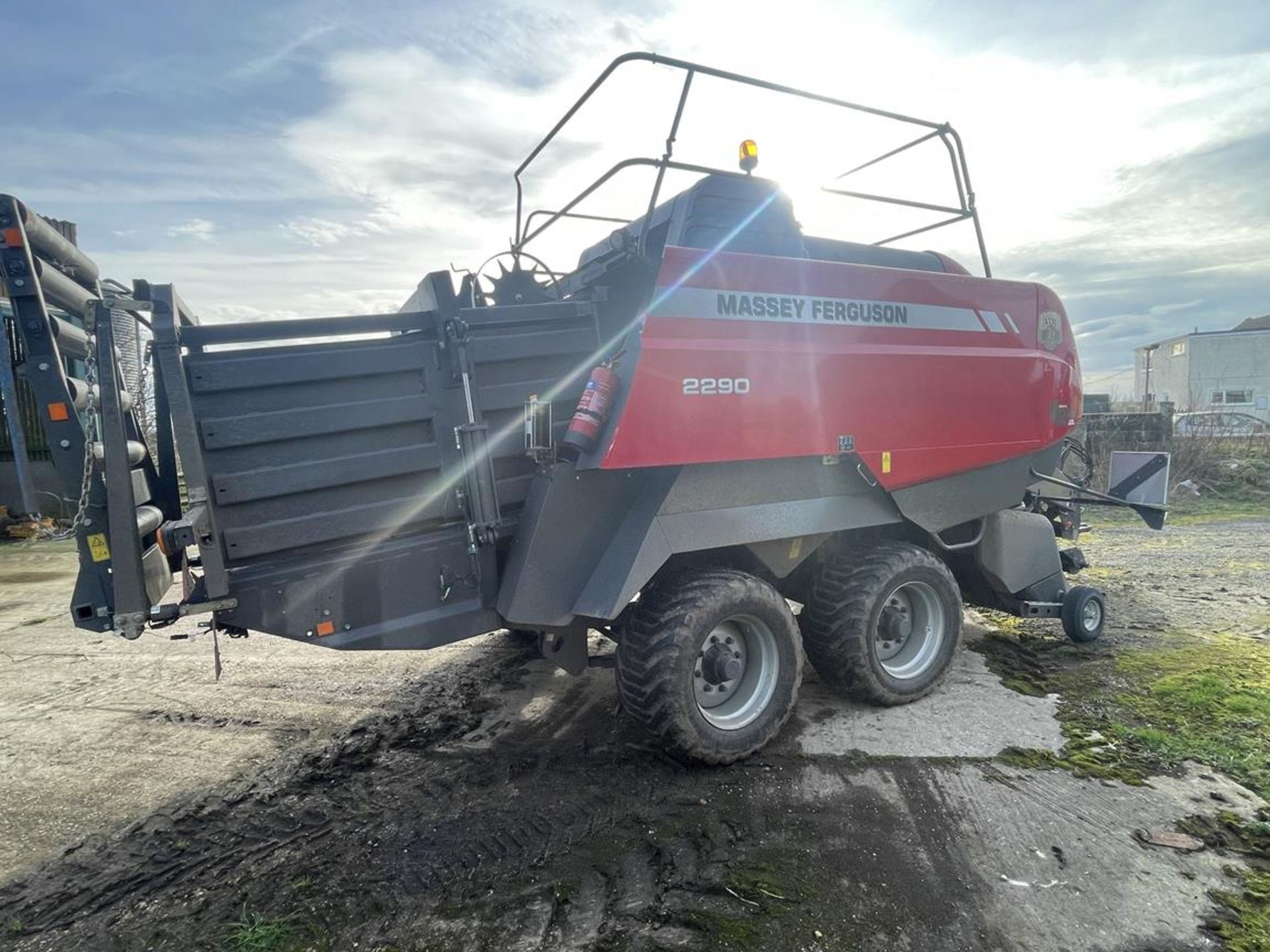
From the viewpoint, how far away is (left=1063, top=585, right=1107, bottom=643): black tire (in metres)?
4.93

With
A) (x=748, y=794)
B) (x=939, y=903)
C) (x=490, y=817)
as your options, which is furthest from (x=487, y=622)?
(x=939, y=903)

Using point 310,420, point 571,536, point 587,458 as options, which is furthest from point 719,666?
point 310,420

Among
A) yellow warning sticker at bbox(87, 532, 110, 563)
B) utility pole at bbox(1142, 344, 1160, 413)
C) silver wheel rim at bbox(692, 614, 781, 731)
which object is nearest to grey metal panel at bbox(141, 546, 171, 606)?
yellow warning sticker at bbox(87, 532, 110, 563)

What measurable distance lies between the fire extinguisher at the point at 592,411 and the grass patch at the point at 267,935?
1982 mm

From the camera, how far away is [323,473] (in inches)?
121

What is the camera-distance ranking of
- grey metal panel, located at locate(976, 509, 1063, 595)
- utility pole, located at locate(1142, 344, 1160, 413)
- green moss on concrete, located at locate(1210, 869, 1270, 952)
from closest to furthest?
1. green moss on concrete, located at locate(1210, 869, 1270, 952)
2. grey metal panel, located at locate(976, 509, 1063, 595)
3. utility pole, located at locate(1142, 344, 1160, 413)

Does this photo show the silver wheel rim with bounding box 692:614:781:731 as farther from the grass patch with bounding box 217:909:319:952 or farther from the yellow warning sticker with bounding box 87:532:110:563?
the yellow warning sticker with bounding box 87:532:110:563

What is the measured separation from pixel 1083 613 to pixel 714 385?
10.9 ft

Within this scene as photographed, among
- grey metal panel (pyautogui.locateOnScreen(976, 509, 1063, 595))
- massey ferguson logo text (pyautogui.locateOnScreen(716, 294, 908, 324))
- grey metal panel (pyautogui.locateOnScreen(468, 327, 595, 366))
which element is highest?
massey ferguson logo text (pyautogui.locateOnScreen(716, 294, 908, 324))

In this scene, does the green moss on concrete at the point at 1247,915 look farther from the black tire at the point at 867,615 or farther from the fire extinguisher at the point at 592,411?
the fire extinguisher at the point at 592,411

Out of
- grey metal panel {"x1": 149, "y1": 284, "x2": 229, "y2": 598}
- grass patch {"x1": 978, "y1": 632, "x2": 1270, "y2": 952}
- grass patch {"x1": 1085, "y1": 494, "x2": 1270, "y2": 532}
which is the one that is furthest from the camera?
grass patch {"x1": 1085, "y1": 494, "x2": 1270, "y2": 532}

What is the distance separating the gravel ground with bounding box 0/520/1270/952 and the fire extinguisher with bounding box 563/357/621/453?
155cm

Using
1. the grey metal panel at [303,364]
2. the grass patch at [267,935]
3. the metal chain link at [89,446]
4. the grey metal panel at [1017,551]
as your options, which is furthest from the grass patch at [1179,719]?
the metal chain link at [89,446]

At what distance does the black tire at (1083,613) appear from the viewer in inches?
194
